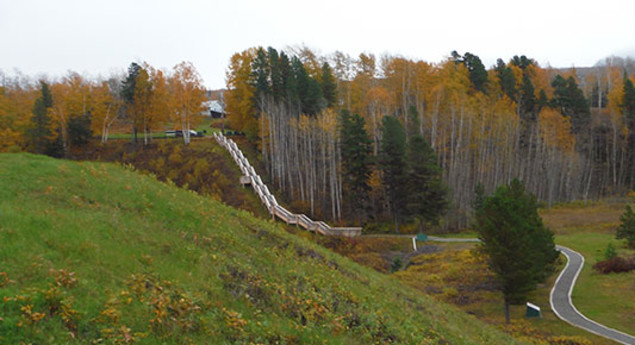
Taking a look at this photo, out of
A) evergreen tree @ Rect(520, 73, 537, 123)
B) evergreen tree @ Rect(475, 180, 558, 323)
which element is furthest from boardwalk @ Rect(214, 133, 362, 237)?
evergreen tree @ Rect(520, 73, 537, 123)

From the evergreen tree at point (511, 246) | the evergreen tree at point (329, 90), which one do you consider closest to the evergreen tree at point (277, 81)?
the evergreen tree at point (329, 90)

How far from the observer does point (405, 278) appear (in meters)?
28.3

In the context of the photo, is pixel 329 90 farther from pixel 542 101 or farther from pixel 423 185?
pixel 542 101

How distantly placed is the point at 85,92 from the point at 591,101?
8517cm

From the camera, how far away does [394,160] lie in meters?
42.5

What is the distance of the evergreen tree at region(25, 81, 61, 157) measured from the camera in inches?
1831

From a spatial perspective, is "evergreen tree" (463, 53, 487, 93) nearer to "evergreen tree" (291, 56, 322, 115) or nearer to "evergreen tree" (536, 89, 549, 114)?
"evergreen tree" (536, 89, 549, 114)

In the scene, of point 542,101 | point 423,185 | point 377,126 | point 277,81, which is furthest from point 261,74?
point 542,101

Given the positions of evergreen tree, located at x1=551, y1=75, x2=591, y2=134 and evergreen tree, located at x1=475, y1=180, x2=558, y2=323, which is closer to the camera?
evergreen tree, located at x1=475, y1=180, x2=558, y2=323

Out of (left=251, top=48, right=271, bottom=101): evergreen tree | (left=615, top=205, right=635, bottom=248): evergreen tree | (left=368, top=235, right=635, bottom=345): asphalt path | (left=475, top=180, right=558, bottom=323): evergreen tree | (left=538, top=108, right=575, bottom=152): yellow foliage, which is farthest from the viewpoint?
(left=538, top=108, right=575, bottom=152): yellow foliage

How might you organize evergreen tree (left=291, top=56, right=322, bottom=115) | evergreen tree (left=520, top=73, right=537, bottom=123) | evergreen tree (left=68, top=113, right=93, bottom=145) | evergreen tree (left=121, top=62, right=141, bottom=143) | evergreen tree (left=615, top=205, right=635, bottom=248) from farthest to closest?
evergreen tree (left=520, top=73, right=537, bottom=123), evergreen tree (left=121, top=62, right=141, bottom=143), evergreen tree (left=291, top=56, right=322, bottom=115), evergreen tree (left=68, top=113, right=93, bottom=145), evergreen tree (left=615, top=205, right=635, bottom=248)

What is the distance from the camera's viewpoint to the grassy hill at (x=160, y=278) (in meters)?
6.40

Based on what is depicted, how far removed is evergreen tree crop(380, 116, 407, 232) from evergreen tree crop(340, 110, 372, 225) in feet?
5.93

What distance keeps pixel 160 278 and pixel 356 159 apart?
117ft
